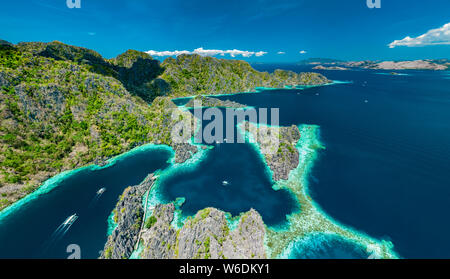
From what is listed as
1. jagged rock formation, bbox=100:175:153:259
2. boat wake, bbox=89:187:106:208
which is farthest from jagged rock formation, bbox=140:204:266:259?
boat wake, bbox=89:187:106:208

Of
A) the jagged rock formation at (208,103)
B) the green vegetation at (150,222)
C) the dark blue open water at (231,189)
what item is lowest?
the green vegetation at (150,222)

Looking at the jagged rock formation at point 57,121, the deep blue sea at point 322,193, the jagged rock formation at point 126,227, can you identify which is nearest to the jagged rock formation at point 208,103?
the jagged rock formation at point 57,121

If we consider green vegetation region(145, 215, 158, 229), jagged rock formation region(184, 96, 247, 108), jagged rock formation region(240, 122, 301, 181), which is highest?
jagged rock formation region(184, 96, 247, 108)

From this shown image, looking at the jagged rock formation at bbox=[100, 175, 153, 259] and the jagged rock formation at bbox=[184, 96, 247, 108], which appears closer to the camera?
the jagged rock formation at bbox=[100, 175, 153, 259]

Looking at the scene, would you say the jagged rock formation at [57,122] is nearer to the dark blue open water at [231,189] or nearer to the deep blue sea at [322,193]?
the deep blue sea at [322,193]

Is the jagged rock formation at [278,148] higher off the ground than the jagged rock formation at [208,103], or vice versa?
the jagged rock formation at [208,103]

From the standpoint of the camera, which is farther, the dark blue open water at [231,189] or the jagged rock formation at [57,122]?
the jagged rock formation at [57,122]

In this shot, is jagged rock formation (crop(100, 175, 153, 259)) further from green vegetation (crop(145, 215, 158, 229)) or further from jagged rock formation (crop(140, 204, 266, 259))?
jagged rock formation (crop(140, 204, 266, 259))
